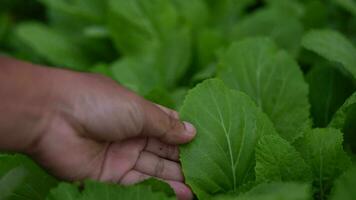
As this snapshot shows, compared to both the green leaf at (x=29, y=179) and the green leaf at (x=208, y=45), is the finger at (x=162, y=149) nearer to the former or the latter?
the green leaf at (x=29, y=179)

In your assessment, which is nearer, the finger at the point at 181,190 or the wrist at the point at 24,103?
the wrist at the point at 24,103

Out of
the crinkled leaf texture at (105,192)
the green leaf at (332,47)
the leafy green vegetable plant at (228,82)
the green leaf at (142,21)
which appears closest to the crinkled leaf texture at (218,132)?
the leafy green vegetable plant at (228,82)

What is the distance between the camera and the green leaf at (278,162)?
1133 millimetres

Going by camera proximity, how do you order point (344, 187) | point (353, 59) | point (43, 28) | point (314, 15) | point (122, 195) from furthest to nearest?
point (43, 28) < point (314, 15) < point (353, 59) < point (122, 195) < point (344, 187)

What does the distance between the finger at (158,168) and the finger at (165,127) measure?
0.07 metres

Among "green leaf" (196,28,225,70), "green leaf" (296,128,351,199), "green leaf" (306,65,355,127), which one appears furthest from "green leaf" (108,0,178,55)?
"green leaf" (296,128,351,199)

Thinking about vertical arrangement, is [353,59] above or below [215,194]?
above

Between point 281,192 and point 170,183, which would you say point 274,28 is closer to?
point 170,183

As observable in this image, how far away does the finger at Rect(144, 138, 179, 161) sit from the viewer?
49.7 inches

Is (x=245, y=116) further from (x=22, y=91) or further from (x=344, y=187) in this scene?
(x=22, y=91)

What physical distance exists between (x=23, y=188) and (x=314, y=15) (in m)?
1.04

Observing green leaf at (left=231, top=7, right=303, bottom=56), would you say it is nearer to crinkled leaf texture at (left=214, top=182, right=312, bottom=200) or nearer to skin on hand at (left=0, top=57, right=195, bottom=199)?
skin on hand at (left=0, top=57, right=195, bottom=199)

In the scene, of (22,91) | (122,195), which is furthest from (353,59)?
(22,91)

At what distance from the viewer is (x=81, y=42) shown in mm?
2025
